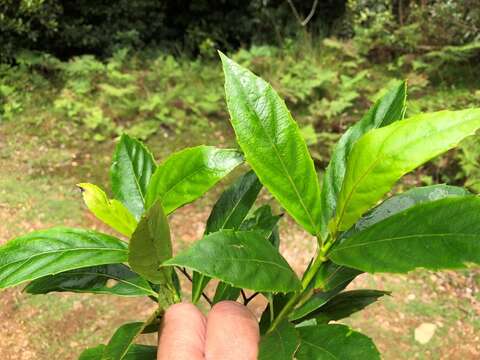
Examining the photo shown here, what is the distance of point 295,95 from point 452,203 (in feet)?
18.0

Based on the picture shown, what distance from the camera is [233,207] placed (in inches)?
36.2

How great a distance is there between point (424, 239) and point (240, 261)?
22 centimetres

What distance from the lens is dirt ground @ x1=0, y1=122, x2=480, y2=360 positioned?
3320 mm

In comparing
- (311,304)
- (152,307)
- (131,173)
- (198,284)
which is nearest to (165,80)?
(152,307)

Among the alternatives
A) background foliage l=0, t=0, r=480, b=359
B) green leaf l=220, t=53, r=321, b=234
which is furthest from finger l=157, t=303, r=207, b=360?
background foliage l=0, t=0, r=480, b=359

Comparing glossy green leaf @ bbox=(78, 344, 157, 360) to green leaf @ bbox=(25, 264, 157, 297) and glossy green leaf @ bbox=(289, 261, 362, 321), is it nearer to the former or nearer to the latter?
green leaf @ bbox=(25, 264, 157, 297)

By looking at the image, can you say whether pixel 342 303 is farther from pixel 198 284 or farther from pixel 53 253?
pixel 53 253

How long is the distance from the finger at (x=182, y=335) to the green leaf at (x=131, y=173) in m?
0.20

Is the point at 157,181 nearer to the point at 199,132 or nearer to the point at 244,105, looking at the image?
the point at 244,105

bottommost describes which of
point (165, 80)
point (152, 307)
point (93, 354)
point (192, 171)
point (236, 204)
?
point (152, 307)

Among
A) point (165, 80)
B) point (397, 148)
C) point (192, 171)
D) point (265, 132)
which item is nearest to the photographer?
point (397, 148)

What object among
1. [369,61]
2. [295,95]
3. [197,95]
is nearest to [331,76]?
[295,95]

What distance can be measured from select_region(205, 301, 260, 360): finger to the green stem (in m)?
0.04

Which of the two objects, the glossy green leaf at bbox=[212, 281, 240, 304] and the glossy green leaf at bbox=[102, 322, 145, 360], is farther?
the glossy green leaf at bbox=[212, 281, 240, 304]
